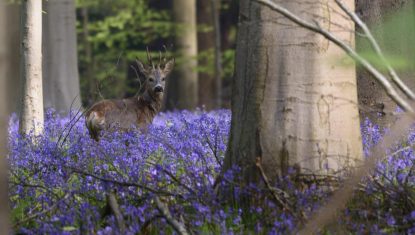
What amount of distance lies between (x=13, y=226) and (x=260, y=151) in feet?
5.37

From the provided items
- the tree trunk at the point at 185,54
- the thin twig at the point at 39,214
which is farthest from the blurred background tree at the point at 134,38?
the thin twig at the point at 39,214

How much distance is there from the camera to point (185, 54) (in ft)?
81.9

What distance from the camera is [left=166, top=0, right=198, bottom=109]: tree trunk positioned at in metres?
24.7

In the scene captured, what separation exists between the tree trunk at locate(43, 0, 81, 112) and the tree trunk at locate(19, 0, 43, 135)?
4.77 m

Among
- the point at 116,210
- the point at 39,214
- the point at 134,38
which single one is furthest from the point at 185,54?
the point at 116,210

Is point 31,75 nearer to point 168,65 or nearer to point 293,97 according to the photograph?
point 168,65

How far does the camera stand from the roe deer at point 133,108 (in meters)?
11.0

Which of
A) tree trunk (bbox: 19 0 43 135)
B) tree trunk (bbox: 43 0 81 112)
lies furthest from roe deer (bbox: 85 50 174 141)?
tree trunk (bbox: 43 0 81 112)

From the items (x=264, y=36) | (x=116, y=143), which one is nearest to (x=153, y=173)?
(x=264, y=36)

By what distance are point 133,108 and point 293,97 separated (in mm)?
6806

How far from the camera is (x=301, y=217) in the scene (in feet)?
15.6

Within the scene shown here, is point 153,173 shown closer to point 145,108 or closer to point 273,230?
point 273,230

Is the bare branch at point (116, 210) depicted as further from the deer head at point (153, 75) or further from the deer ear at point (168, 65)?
the deer ear at point (168, 65)

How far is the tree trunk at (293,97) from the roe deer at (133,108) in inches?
192
